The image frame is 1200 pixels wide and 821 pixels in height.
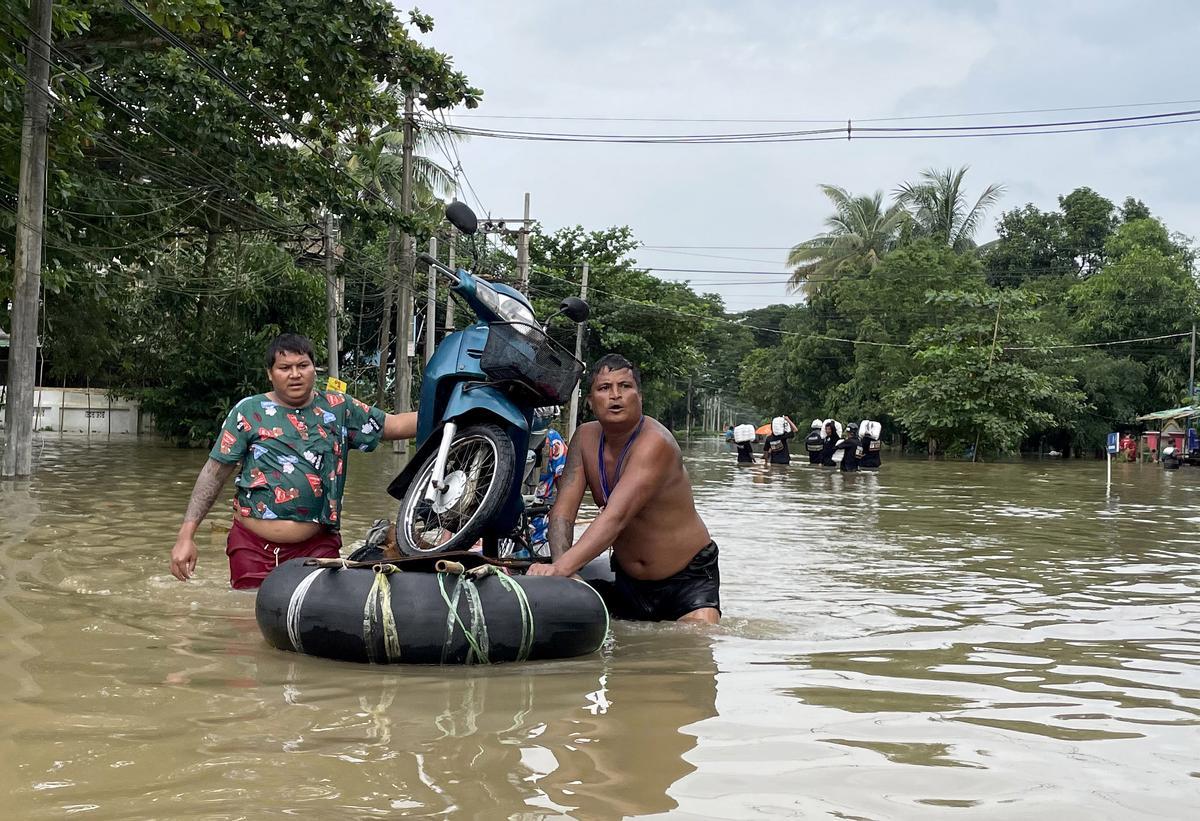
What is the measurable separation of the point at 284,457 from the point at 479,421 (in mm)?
952

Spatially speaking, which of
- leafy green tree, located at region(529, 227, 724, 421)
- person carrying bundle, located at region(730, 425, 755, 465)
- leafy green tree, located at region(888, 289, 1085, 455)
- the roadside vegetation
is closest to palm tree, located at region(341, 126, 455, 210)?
the roadside vegetation

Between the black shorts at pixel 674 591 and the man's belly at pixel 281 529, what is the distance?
146 centimetres

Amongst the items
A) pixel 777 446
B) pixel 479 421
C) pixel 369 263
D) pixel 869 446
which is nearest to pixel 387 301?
pixel 369 263

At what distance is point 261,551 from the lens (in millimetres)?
5688

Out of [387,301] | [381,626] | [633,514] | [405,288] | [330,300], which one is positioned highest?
[387,301]

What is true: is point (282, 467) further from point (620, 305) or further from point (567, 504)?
point (620, 305)

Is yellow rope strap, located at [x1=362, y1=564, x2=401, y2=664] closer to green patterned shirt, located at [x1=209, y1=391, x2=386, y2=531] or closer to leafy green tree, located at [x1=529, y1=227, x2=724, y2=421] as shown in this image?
green patterned shirt, located at [x1=209, y1=391, x2=386, y2=531]

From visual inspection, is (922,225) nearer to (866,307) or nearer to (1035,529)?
(866,307)

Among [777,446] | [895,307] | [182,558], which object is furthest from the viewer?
[895,307]

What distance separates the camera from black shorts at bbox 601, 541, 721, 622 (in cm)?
558

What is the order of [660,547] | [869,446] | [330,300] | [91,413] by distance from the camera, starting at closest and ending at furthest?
[660,547] → [330,300] → [869,446] → [91,413]

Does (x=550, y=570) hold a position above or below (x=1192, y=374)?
below

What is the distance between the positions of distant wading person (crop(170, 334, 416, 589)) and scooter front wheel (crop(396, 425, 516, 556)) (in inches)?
14.8

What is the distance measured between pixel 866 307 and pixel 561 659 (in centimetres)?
4257
